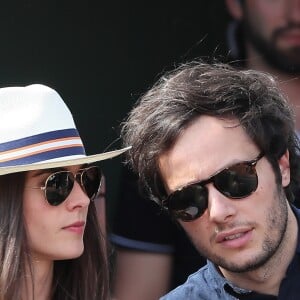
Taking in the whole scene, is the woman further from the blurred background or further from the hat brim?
the blurred background

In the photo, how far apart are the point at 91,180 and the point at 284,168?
0.62 m

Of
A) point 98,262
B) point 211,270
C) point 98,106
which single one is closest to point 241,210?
point 211,270

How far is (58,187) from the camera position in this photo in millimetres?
2045

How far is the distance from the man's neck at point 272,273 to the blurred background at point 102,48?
1.31 m

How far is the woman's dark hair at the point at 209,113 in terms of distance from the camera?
7.60 feet

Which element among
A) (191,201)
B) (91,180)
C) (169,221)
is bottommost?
(169,221)

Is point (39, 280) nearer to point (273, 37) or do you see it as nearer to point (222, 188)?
point (222, 188)

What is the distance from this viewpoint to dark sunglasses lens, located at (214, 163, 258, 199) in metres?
2.19

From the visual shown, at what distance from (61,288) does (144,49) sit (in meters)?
1.63

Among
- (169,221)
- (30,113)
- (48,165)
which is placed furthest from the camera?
(169,221)

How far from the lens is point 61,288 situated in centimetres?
223

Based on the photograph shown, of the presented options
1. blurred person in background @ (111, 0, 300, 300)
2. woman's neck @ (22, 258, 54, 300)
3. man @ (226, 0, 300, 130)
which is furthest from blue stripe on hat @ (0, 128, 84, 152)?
man @ (226, 0, 300, 130)

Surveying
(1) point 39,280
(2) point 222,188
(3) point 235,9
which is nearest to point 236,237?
(2) point 222,188

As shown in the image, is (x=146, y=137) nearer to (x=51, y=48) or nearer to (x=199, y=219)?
(x=199, y=219)
